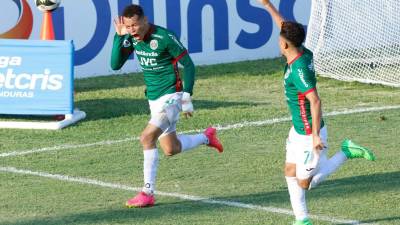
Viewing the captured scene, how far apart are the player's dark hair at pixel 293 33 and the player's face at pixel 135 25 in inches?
64.0

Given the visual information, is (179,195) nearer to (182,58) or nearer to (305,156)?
(182,58)

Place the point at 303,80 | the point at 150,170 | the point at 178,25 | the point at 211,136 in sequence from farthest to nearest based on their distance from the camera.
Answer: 1. the point at 178,25
2. the point at 211,136
3. the point at 150,170
4. the point at 303,80

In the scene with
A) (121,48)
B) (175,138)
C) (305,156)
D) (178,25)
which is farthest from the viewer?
(178,25)

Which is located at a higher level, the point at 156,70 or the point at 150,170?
the point at 156,70

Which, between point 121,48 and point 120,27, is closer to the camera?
point 120,27

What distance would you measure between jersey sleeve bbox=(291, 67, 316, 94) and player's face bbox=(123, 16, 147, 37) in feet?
5.74

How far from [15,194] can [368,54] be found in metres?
8.68

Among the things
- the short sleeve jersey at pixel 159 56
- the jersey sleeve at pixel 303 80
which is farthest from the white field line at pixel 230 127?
the jersey sleeve at pixel 303 80

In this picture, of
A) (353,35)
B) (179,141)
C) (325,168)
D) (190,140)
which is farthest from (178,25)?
(325,168)

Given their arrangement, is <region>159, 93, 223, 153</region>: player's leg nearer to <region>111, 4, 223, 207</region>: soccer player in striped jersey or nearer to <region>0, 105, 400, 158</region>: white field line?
<region>111, 4, 223, 207</region>: soccer player in striped jersey

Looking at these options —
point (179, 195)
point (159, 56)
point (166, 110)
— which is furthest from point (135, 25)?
point (179, 195)

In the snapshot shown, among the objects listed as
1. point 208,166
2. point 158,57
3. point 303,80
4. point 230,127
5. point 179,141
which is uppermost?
point 303,80

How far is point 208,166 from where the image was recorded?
11.1 meters

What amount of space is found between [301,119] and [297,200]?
619mm
